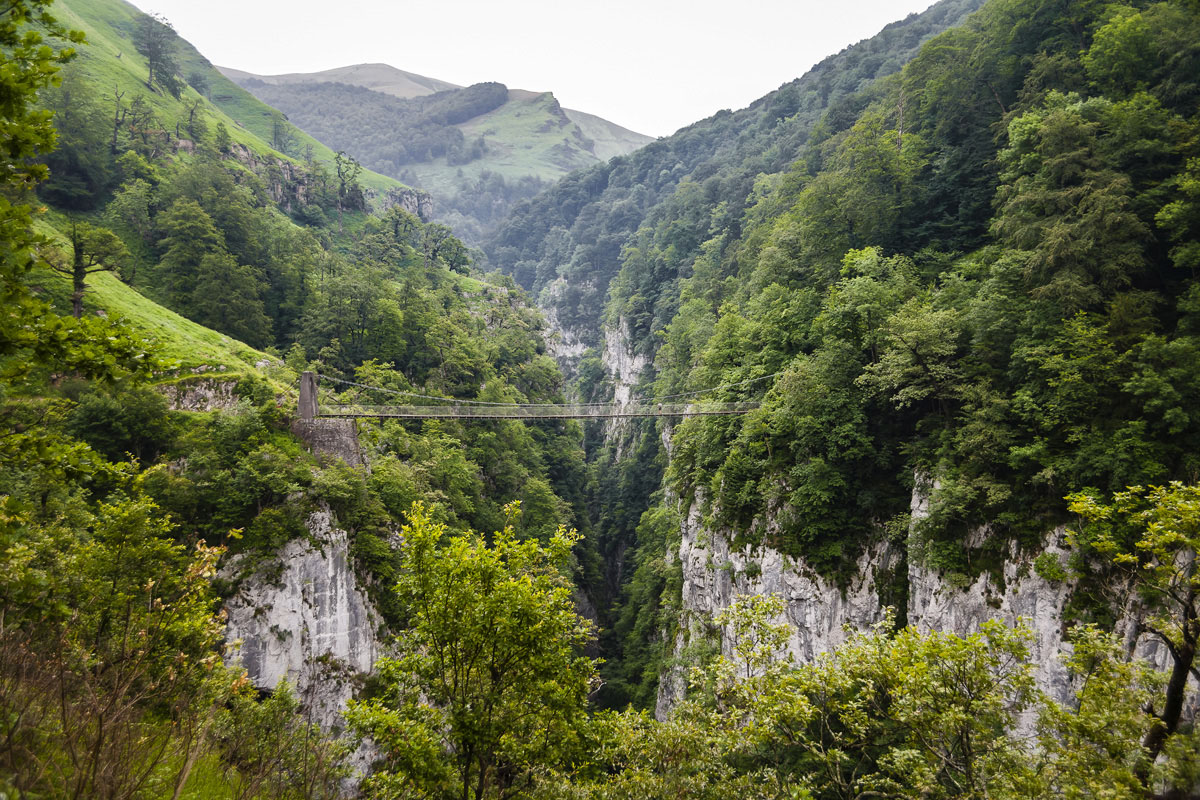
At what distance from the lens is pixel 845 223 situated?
2758 centimetres

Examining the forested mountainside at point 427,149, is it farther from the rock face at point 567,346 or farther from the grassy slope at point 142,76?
the rock face at point 567,346

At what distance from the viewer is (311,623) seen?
62.8 feet

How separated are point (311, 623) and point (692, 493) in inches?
677

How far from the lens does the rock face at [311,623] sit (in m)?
18.1

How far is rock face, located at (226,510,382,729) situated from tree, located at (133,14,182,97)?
222 ft

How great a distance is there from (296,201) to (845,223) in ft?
196

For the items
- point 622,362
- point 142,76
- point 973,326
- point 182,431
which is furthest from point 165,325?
point 142,76

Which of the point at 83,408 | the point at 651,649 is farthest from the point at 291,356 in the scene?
the point at 651,649

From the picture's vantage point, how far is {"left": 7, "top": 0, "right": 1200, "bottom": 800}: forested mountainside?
6016 millimetres

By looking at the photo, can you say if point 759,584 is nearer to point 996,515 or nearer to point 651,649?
point 996,515

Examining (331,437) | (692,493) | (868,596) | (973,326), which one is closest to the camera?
(973,326)

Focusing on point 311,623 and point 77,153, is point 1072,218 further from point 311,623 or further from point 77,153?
point 77,153

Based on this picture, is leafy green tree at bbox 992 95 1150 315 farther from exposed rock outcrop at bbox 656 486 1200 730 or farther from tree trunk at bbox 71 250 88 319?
tree trunk at bbox 71 250 88 319

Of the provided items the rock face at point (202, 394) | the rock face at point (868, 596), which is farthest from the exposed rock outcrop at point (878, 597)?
the rock face at point (202, 394)
